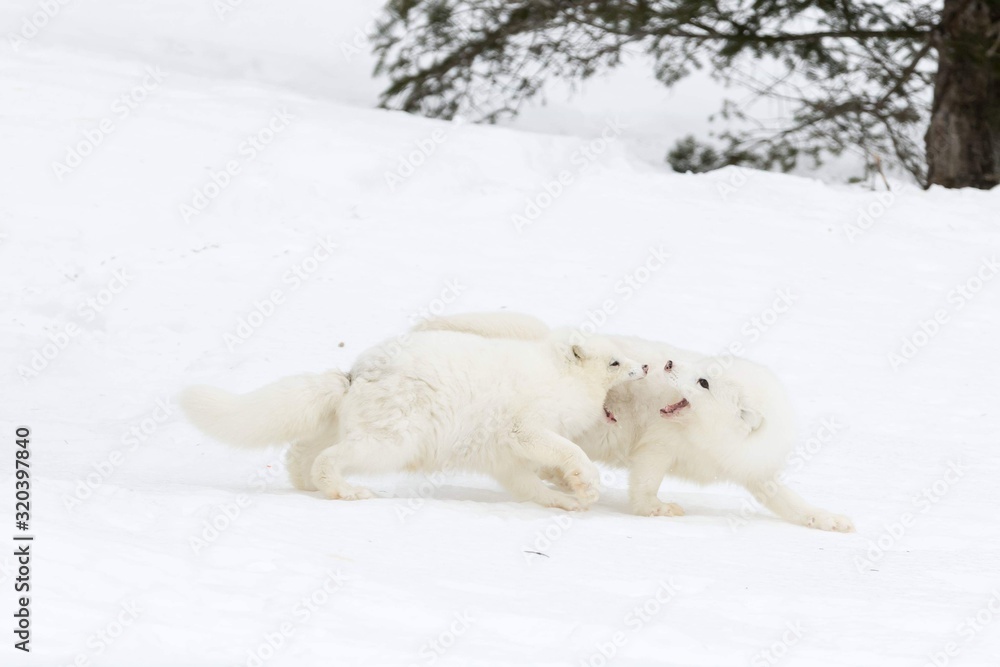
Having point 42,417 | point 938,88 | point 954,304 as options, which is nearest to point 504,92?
point 938,88

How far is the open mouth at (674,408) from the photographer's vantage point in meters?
5.45

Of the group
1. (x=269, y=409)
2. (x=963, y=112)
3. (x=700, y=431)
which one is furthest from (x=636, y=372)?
(x=963, y=112)

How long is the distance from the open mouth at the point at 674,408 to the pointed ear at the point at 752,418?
0.26m

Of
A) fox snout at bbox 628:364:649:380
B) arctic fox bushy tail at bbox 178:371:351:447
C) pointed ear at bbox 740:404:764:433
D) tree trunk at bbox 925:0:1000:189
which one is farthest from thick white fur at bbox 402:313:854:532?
tree trunk at bbox 925:0:1000:189

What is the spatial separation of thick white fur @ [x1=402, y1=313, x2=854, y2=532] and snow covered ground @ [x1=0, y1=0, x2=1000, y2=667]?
21cm

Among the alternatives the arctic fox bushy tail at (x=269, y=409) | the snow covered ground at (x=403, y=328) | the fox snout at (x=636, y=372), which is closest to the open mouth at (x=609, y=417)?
the fox snout at (x=636, y=372)

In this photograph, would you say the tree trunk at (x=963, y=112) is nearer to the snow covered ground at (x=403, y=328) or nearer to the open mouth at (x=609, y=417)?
the snow covered ground at (x=403, y=328)

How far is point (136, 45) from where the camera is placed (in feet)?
50.6

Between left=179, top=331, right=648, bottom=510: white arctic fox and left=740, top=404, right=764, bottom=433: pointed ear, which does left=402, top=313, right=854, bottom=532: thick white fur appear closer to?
left=740, top=404, right=764, bottom=433: pointed ear

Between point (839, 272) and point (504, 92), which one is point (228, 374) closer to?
point (839, 272)

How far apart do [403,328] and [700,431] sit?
10.7 feet

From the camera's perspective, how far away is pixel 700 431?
17.9 ft

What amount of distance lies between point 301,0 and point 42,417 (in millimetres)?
14326

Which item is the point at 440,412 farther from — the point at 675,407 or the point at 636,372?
the point at 675,407
